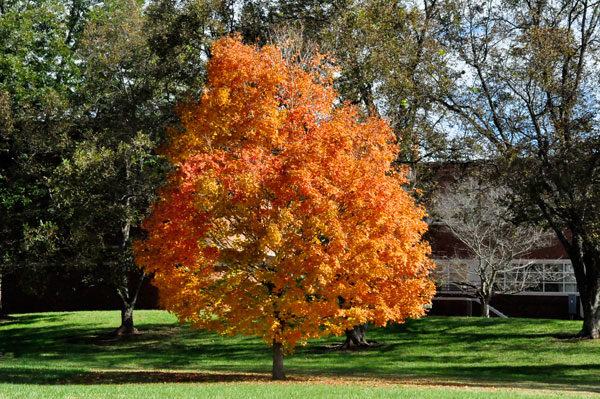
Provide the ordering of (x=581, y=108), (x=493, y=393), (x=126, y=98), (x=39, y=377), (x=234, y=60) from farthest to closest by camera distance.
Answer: (x=126, y=98) → (x=581, y=108) → (x=234, y=60) → (x=39, y=377) → (x=493, y=393)

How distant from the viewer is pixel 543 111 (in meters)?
25.8

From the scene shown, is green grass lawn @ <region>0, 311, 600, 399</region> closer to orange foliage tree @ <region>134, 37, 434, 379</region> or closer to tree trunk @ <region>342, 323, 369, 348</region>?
tree trunk @ <region>342, 323, 369, 348</region>

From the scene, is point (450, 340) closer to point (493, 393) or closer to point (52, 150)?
point (493, 393)

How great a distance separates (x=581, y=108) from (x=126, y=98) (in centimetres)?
1796

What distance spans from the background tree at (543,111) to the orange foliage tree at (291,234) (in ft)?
23.6

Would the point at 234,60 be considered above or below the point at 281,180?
above

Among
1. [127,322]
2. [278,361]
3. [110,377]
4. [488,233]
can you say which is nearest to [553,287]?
[488,233]

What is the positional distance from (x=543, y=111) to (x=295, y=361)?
12.8 m

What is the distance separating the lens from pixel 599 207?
2250 cm

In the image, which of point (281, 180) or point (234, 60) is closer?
point (281, 180)

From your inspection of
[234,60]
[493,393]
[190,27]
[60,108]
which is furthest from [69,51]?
[493,393]

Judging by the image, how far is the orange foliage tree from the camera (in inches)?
690

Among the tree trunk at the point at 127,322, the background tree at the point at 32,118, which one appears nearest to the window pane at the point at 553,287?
the tree trunk at the point at 127,322

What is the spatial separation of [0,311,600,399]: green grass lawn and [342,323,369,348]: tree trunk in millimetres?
754
